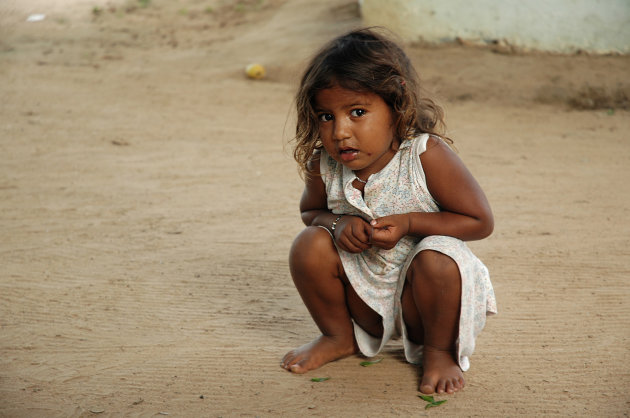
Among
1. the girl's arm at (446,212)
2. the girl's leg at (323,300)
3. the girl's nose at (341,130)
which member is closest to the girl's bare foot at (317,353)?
the girl's leg at (323,300)

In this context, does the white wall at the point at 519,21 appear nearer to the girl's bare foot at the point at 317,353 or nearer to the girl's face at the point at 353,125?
the girl's face at the point at 353,125

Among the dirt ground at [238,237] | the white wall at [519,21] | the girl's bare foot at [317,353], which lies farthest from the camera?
the white wall at [519,21]

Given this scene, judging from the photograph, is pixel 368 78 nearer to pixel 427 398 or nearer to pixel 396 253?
pixel 396 253

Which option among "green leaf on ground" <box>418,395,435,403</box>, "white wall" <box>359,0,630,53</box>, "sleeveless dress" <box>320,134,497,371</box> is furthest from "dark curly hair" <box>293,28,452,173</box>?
"white wall" <box>359,0,630,53</box>

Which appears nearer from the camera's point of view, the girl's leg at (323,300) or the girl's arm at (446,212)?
the girl's arm at (446,212)

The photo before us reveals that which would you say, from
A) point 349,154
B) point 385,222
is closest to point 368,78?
point 349,154

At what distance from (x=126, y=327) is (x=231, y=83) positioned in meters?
5.47

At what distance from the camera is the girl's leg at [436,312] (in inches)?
98.6

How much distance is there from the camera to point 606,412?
8.06 feet

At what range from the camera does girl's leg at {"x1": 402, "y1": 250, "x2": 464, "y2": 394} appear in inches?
98.6

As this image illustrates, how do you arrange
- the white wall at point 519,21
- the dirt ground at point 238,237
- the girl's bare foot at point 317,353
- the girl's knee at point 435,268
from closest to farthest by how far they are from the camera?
the girl's knee at point 435,268, the dirt ground at point 238,237, the girl's bare foot at point 317,353, the white wall at point 519,21

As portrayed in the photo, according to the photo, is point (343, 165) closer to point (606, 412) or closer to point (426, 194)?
point (426, 194)

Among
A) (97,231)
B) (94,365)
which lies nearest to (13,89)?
(97,231)

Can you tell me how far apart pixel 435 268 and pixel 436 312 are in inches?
7.0
